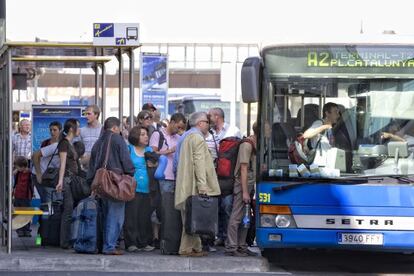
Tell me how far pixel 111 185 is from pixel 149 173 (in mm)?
1145

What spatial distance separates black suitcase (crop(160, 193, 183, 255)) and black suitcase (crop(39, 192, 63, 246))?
1469 mm

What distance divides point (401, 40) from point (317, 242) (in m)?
2.61

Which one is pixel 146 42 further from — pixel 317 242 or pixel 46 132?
pixel 317 242

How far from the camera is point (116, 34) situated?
1153 centimetres

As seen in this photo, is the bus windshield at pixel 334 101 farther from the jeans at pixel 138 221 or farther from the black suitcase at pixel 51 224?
the black suitcase at pixel 51 224

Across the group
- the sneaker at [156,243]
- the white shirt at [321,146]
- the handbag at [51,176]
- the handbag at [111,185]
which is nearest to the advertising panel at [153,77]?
the sneaker at [156,243]

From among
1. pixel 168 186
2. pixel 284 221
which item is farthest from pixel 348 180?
pixel 168 186

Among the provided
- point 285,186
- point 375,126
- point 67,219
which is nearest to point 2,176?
point 67,219

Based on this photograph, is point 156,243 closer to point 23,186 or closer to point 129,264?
point 129,264

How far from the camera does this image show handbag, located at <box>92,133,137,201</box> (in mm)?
11031

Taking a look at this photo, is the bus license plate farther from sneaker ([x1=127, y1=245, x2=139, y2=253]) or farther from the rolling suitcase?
the rolling suitcase

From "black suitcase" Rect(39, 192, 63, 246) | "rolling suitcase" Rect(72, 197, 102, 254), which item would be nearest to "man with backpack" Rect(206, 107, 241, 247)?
"rolling suitcase" Rect(72, 197, 102, 254)

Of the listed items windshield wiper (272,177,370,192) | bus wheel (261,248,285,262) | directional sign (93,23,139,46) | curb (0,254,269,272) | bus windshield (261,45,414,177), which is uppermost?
directional sign (93,23,139,46)

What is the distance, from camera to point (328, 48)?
427 inches
